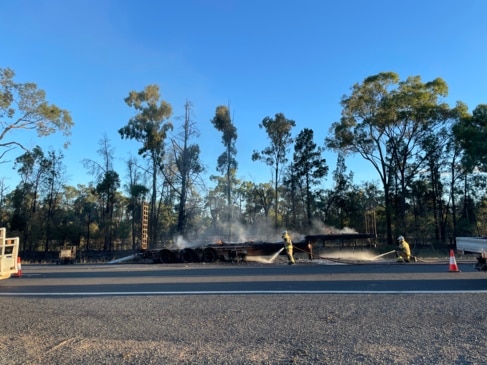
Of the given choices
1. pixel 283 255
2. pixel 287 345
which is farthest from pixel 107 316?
pixel 283 255

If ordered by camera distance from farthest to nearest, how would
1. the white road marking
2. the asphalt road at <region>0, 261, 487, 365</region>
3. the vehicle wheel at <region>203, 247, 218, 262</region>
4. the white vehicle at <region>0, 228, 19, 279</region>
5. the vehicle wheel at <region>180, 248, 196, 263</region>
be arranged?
1. the vehicle wheel at <region>180, 248, 196, 263</region>
2. the vehicle wheel at <region>203, 247, 218, 262</region>
3. the white vehicle at <region>0, 228, 19, 279</region>
4. the white road marking
5. the asphalt road at <region>0, 261, 487, 365</region>

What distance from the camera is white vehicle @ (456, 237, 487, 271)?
39.8ft

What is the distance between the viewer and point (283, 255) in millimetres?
22594

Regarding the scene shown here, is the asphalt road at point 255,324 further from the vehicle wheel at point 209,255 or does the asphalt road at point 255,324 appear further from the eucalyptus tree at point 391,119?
the eucalyptus tree at point 391,119

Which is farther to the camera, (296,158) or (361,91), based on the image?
(296,158)

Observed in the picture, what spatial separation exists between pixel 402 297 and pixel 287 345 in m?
4.01

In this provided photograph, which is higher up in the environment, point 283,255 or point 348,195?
point 348,195

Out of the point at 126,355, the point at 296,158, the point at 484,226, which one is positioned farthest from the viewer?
the point at 296,158

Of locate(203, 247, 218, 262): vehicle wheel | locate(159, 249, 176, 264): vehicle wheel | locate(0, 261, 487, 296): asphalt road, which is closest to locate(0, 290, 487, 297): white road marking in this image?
locate(0, 261, 487, 296): asphalt road

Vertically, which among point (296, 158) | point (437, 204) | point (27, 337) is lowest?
point (27, 337)

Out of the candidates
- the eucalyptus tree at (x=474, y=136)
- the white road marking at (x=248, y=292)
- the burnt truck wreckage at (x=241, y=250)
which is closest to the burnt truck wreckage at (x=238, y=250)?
the burnt truck wreckage at (x=241, y=250)

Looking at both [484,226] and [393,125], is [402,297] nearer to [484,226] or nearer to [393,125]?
[393,125]

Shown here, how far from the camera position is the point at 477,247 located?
13.8 meters

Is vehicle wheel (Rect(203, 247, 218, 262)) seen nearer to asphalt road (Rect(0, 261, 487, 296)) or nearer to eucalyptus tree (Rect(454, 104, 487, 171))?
asphalt road (Rect(0, 261, 487, 296))
